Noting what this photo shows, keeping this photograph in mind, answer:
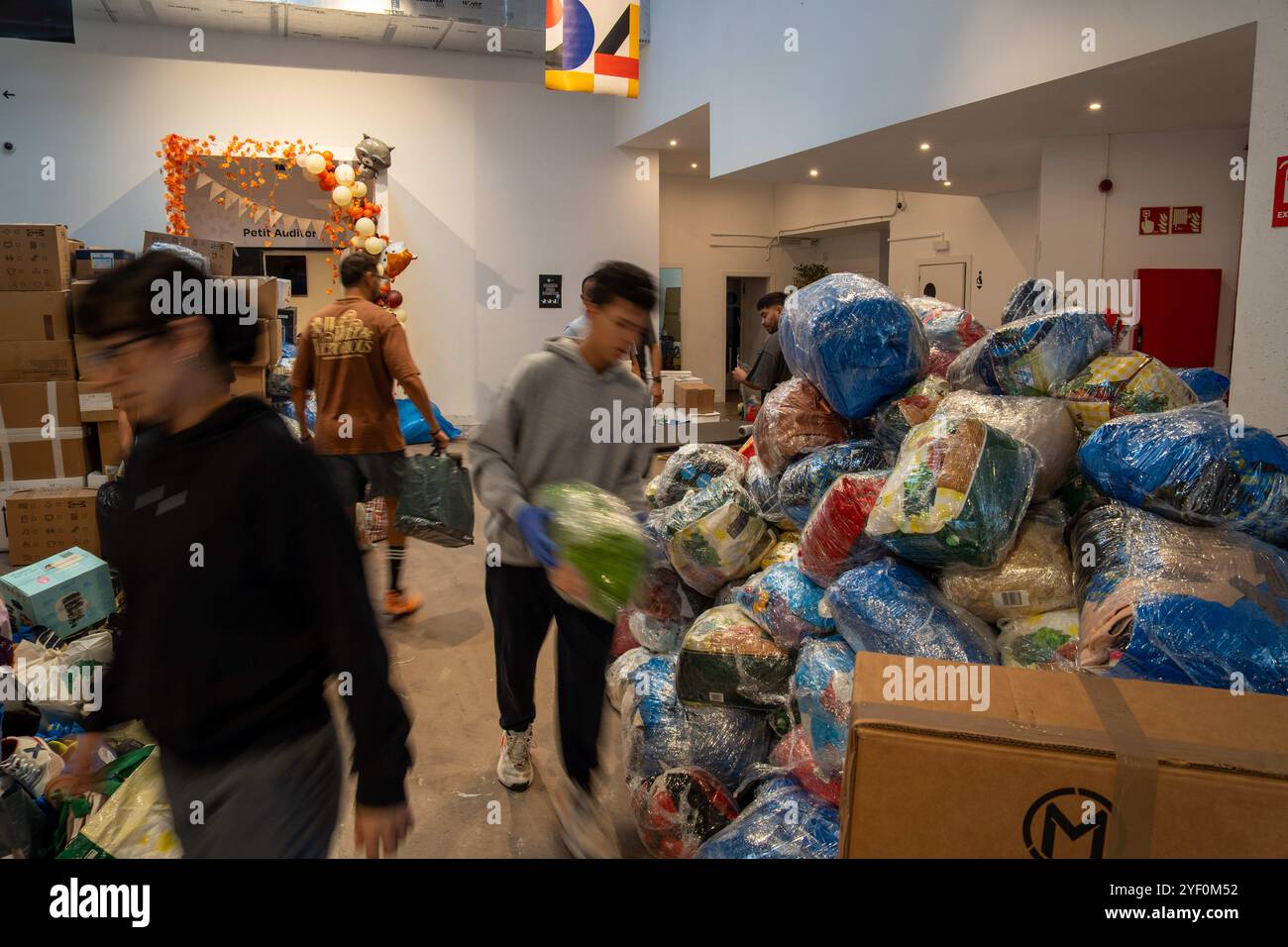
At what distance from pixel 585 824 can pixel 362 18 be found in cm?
878

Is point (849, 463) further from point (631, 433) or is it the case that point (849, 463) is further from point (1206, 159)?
point (1206, 159)

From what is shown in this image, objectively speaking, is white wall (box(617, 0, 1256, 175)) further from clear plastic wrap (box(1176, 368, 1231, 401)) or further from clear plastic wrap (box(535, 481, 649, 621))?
clear plastic wrap (box(535, 481, 649, 621))

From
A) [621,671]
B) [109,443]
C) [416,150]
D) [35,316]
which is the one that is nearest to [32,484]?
[109,443]

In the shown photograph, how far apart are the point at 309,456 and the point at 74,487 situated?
4.65m

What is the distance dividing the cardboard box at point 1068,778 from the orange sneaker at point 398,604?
10.6 feet

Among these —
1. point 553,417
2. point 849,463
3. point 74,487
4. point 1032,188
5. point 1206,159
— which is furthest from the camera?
point 1032,188

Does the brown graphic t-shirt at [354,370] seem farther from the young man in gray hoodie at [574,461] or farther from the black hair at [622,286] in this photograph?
the black hair at [622,286]

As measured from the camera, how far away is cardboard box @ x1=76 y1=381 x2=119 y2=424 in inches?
193

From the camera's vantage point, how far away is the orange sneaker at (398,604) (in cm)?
410

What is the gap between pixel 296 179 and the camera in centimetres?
903

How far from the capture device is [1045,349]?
2439 millimetres

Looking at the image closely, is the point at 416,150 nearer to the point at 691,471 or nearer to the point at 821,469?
the point at 691,471

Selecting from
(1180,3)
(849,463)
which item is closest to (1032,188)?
(1180,3)

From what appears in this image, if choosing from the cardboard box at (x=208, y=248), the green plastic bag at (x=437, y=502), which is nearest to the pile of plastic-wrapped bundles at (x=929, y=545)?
the green plastic bag at (x=437, y=502)
